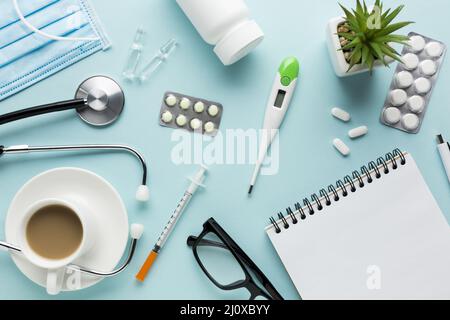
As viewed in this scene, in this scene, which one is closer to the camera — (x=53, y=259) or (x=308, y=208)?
(x=53, y=259)

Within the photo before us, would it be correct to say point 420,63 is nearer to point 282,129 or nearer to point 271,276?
point 282,129

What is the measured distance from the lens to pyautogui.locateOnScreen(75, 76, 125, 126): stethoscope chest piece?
3.23ft

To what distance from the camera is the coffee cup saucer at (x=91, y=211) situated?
36.8 inches

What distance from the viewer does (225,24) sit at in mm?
920

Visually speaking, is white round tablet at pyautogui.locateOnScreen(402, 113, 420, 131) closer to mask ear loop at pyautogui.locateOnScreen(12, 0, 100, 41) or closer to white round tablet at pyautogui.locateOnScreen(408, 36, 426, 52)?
white round tablet at pyautogui.locateOnScreen(408, 36, 426, 52)

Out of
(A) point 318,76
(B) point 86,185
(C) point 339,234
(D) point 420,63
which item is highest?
(B) point 86,185

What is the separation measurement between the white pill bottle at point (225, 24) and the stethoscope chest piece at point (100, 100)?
22cm

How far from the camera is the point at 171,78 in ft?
3.30

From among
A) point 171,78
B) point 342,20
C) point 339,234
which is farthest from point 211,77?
point 339,234

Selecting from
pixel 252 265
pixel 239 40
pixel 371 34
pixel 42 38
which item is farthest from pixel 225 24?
pixel 252 265

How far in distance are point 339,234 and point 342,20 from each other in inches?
17.0

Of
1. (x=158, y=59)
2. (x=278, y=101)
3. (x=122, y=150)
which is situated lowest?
(x=278, y=101)

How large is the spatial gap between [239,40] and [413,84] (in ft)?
1.30

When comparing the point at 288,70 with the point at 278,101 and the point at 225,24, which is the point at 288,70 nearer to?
the point at 278,101
